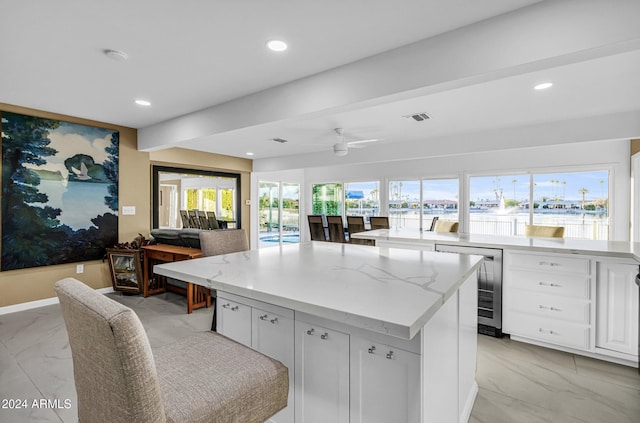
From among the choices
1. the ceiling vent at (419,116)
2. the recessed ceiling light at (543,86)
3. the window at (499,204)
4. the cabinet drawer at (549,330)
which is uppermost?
the ceiling vent at (419,116)

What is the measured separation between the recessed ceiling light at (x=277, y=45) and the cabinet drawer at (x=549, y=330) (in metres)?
3.00

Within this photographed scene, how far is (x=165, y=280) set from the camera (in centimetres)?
447

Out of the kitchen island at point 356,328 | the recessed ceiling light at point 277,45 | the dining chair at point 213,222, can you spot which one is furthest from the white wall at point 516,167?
the kitchen island at point 356,328

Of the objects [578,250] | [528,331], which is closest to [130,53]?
[578,250]

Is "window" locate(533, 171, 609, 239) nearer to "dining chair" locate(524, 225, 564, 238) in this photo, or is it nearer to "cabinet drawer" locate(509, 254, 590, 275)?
"dining chair" locate(524, 225, 564, 238)

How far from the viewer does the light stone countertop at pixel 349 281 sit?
0.91m

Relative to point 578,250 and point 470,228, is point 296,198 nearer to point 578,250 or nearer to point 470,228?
point 470,228

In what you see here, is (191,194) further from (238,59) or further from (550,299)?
(550,299)

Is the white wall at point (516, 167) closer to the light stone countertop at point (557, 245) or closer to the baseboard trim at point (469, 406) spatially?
the light stone countertop at point (557, 245)

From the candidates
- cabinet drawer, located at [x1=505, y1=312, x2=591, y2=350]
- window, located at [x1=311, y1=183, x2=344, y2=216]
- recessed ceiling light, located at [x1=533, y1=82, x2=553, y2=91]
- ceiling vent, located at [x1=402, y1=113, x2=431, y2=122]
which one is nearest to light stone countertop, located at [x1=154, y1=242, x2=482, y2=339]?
cabinet drawer, located at [x1=505, y1=312, x2=591, y2=350]

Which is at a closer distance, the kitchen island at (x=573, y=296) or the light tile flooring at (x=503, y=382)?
the light tile flooring at (x=503, y=382)

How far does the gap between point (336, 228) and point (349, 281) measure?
4.53 meters

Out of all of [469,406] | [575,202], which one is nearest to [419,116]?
[469,406]

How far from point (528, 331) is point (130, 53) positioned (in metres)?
4.07
